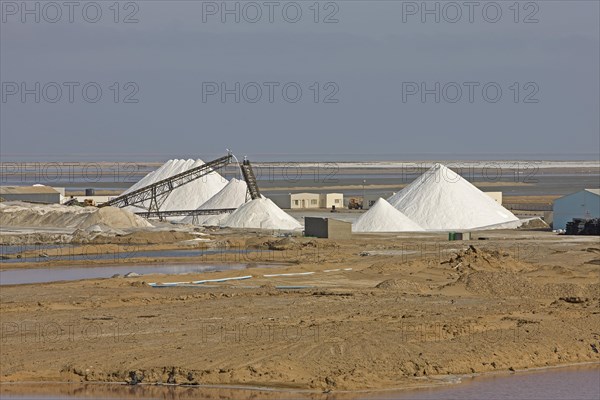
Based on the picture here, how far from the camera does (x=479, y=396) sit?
16.8 meters

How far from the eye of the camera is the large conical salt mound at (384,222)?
4819 centimetres

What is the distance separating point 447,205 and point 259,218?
867cm

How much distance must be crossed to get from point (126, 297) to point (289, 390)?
9432 mm

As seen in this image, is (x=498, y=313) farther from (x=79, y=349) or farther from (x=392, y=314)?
(x=79, y=349)

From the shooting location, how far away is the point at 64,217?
52031 millimetres

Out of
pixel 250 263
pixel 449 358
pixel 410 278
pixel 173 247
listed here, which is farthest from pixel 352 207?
pixel 449 358

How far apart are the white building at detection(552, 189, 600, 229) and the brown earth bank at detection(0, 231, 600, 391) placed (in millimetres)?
14029

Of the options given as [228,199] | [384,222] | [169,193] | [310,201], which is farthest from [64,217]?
[310,201]

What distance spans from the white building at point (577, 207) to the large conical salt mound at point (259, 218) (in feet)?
36.3

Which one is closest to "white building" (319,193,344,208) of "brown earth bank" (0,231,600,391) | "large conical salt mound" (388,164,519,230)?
"large conical salt mound" (388,164,519,230)

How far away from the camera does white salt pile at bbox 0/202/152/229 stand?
49688 mm

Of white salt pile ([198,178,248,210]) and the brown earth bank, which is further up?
white salt pile ([198,178,248,210])

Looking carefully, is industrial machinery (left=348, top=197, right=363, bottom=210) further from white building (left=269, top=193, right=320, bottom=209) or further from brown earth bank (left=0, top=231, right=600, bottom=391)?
brown earth bank (left=0, top=231, right=600, bottom=391)

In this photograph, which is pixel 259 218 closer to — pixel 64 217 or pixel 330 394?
pixel 64 217
